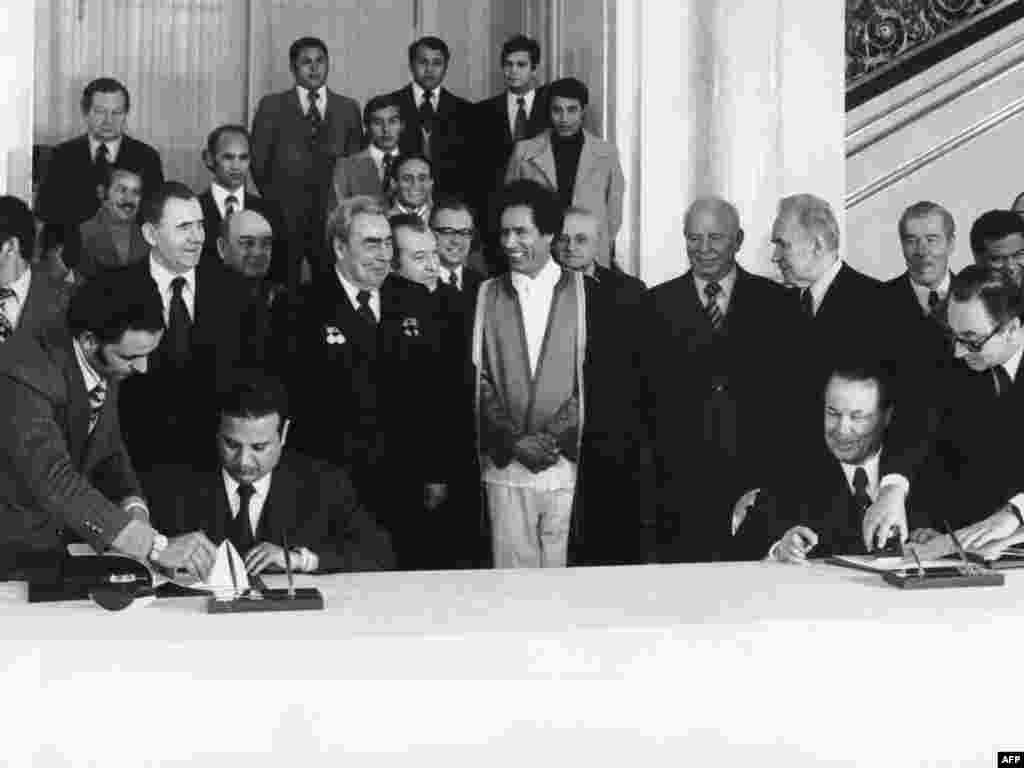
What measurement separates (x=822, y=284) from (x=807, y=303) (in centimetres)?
8

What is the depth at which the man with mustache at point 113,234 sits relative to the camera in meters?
6.53

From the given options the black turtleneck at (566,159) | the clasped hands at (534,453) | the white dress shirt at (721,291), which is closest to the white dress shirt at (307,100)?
the black turtleneck at (566,159)

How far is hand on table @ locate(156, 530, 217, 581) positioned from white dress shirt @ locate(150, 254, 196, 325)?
1.97 meters

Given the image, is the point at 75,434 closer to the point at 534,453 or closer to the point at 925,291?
the point at 534,453

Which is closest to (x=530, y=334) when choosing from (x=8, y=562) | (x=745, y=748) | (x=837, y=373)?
(x=837, y=373)

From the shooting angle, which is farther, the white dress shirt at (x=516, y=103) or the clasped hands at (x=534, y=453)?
the white dress shirt at (x=516, y=103)

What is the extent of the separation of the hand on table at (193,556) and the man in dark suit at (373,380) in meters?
1.85

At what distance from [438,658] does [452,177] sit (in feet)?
15.1

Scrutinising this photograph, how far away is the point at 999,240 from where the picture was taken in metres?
6.67

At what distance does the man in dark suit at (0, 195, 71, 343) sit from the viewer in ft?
18.6

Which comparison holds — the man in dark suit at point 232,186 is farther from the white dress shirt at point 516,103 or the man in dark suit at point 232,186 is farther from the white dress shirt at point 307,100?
the white dress shirt at point 516,103

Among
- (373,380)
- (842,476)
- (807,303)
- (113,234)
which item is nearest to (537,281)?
(373,380)

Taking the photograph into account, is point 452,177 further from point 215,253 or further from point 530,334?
point 530,334

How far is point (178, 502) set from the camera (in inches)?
191
